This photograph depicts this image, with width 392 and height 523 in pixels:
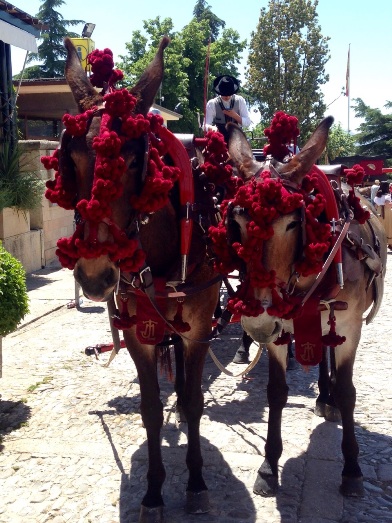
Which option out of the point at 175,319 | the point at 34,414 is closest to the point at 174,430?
the point at 34,414

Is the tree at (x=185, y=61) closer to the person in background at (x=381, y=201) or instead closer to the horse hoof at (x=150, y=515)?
the person in background at (x=381, y=201)

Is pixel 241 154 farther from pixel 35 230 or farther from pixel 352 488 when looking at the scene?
pixel 35 230

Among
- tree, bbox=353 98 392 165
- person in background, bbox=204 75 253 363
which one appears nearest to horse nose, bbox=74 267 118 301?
person in background, bbox=204 75 253 363

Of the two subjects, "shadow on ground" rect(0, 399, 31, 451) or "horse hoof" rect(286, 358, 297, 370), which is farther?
"horse hoof" rect(286, 358, 297, 370)

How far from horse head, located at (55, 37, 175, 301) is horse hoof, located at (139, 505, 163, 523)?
1.36 meters

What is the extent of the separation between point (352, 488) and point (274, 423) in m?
0.62

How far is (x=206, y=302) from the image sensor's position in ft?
12.3

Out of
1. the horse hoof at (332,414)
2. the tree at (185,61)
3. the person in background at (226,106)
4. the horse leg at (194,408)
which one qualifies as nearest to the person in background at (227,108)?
the person in background at (226,106)

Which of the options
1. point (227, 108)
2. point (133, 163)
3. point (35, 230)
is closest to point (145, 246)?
point (133, 163)

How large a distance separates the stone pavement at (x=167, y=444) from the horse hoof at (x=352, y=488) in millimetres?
55

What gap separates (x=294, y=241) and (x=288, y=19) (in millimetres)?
27637

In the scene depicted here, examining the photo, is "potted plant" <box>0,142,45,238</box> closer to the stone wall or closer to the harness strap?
the stone wall

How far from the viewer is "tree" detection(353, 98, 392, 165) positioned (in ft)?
121

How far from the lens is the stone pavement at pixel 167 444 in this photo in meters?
3.56
